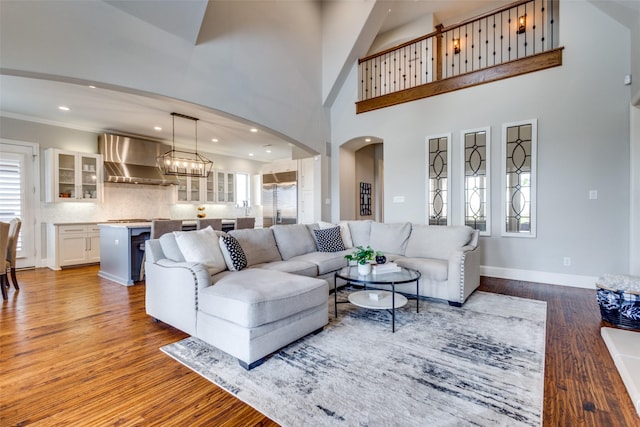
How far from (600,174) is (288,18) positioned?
531 cm

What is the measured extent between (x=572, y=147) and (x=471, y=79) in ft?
5.82

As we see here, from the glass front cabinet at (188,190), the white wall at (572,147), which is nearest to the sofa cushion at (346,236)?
the white wall at (572,147)

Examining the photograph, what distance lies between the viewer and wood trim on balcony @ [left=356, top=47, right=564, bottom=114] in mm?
4309

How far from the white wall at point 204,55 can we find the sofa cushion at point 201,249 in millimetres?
1885

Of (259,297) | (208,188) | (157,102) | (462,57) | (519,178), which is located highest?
(462,57)

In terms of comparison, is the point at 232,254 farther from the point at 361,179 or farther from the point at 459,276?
the point at 361,179

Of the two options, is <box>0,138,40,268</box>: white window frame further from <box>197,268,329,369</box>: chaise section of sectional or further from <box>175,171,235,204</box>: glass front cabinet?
<box>197,268,329,369</box>: chaise section of sectional

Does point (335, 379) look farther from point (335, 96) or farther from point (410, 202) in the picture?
point (335, 96)

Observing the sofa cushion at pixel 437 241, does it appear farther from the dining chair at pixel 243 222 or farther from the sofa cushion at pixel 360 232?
the dining chair at pixel 243 222

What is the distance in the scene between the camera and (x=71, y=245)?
563 cm

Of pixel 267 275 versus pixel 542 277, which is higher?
pixel 267 275

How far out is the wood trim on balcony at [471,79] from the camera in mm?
4309

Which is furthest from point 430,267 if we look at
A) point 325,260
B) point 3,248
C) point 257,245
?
point 3,248

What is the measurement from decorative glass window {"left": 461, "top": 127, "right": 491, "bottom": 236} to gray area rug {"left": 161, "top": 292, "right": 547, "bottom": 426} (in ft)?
7.07
